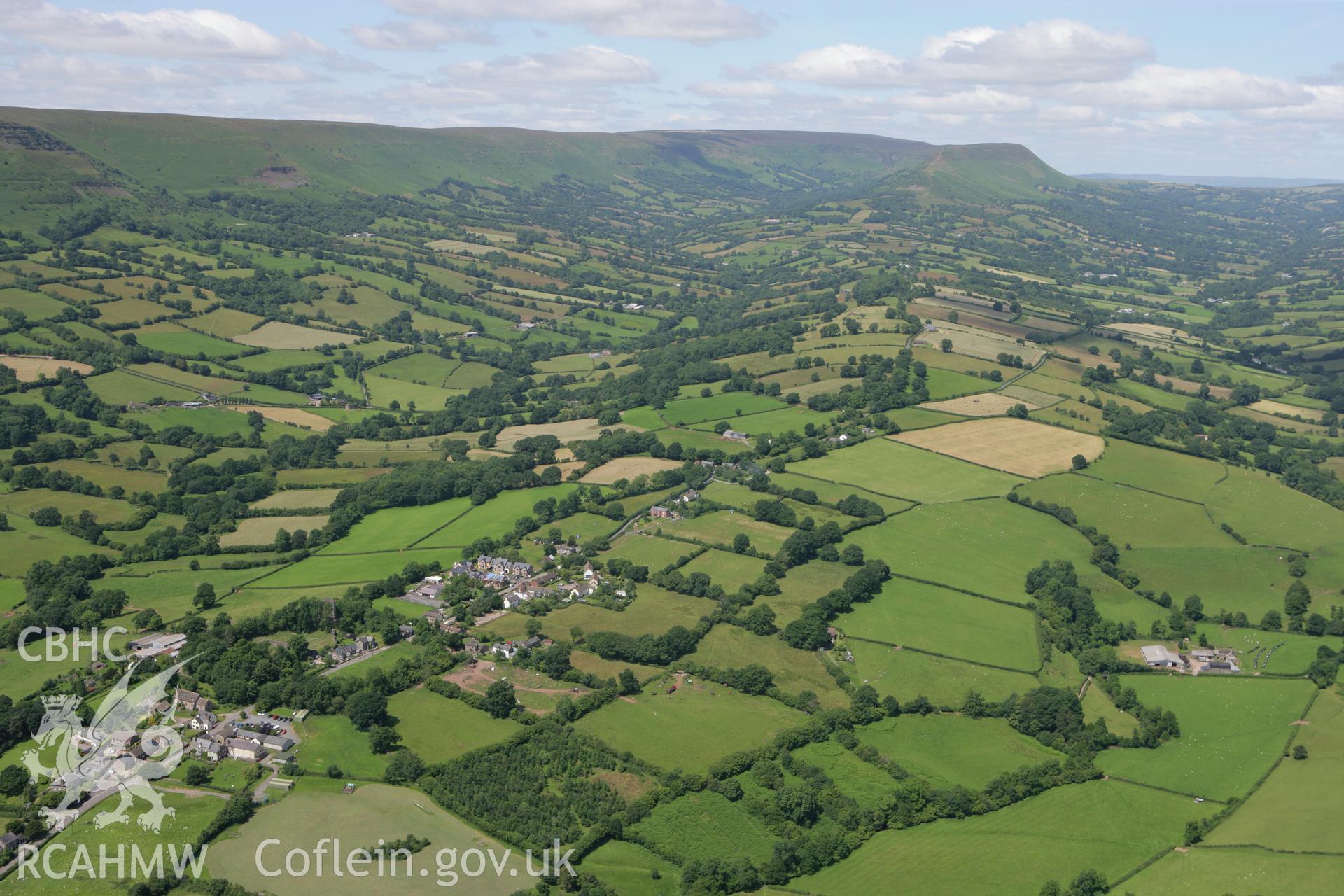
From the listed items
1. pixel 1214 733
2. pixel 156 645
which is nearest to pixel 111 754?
pixel 156 645

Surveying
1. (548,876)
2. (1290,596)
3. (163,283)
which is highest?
(163,283)

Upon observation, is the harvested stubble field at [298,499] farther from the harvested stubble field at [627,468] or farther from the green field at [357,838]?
the green field at [357,838]

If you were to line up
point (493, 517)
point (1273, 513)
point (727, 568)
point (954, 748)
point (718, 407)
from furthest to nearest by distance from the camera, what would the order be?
point (718, 407), point (493, 517), point (1273, 513), point (727, 568), point (954, 748)

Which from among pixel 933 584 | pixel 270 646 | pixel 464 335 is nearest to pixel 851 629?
pixel 933 584

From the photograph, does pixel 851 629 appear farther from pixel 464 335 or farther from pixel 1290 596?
pixel 464 335

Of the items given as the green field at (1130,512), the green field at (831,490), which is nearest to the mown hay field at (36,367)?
the green field at (831,490)

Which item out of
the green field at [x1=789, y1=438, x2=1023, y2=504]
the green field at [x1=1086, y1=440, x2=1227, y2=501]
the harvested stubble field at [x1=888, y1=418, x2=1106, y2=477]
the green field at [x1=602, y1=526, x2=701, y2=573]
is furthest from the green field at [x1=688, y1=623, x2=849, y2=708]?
the green field at [x1=1086, y1=440, x2=1227, y2=501]

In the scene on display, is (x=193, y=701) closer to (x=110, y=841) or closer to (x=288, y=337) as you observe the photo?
(x=110, y=841)
